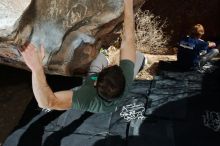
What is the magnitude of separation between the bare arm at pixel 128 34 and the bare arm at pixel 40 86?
19.9 inches

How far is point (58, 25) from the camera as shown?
3.05 meters

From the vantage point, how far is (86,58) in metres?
3.56

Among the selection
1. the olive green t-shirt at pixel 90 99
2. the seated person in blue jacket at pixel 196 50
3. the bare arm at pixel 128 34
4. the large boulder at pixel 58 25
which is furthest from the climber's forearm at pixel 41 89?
the seated person in blue jacket at pixel 196 50

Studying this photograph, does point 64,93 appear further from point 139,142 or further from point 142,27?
point 142,27

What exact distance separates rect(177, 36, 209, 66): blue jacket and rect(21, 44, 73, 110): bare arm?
3365 millimetres

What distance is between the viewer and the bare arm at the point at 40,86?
2.45 meters

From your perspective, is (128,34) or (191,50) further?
(191,50)

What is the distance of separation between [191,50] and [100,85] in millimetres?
3530

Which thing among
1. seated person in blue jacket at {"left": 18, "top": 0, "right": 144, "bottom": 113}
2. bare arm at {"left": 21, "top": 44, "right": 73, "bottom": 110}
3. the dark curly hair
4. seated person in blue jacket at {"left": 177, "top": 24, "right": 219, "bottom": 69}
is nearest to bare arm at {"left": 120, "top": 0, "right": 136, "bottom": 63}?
seated person in blue jacket at {"left": 18, "top": 0, "right": 144, "bottom": 113}

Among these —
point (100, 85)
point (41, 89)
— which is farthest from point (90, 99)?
point (41, 89)

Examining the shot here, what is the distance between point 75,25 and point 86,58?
50 centimetres

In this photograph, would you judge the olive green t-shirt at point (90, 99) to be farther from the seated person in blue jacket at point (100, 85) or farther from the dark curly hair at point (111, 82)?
the dark curly hair at point (111, 82)

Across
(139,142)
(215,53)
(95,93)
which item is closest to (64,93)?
(95,93)

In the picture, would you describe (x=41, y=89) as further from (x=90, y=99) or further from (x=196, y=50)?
(x=196, y=50)
